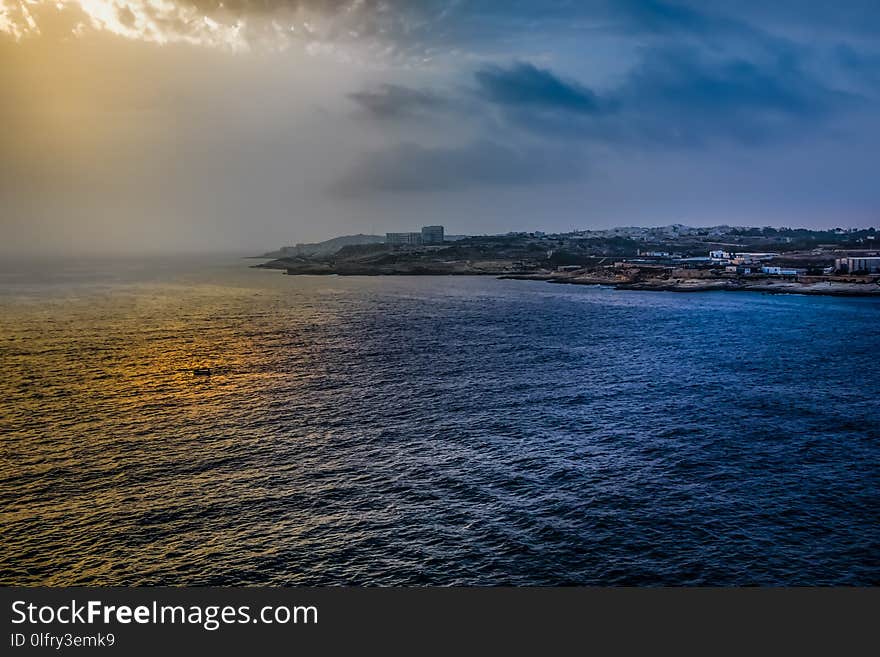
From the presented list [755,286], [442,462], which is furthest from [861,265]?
[442,462]

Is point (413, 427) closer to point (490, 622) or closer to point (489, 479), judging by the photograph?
point (489, 479)

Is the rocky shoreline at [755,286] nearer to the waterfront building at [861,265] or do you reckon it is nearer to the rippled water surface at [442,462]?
the waterfront building at [861,265]

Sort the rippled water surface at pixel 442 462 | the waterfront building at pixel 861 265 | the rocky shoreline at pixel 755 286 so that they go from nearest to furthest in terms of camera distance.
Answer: the rippled water surface at pixel 442 462, the rocky shoreline at pixel 755 286, the waterfront building at pixel 861 265

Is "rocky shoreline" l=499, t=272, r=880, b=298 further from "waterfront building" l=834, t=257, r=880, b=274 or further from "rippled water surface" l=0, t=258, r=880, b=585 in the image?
"rippled water surface" l=0, t=258, r=880, b=585

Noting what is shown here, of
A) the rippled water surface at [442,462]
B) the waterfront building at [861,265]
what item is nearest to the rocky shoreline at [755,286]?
the waterfront building at [861,265]

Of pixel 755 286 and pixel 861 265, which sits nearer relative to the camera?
pixel 755 286

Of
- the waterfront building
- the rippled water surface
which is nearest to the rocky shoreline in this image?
the waterfront building

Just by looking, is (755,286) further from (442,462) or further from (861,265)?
(442,462)

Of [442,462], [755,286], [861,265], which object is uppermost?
[861,265]

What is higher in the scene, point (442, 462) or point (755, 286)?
point (755, 286)
